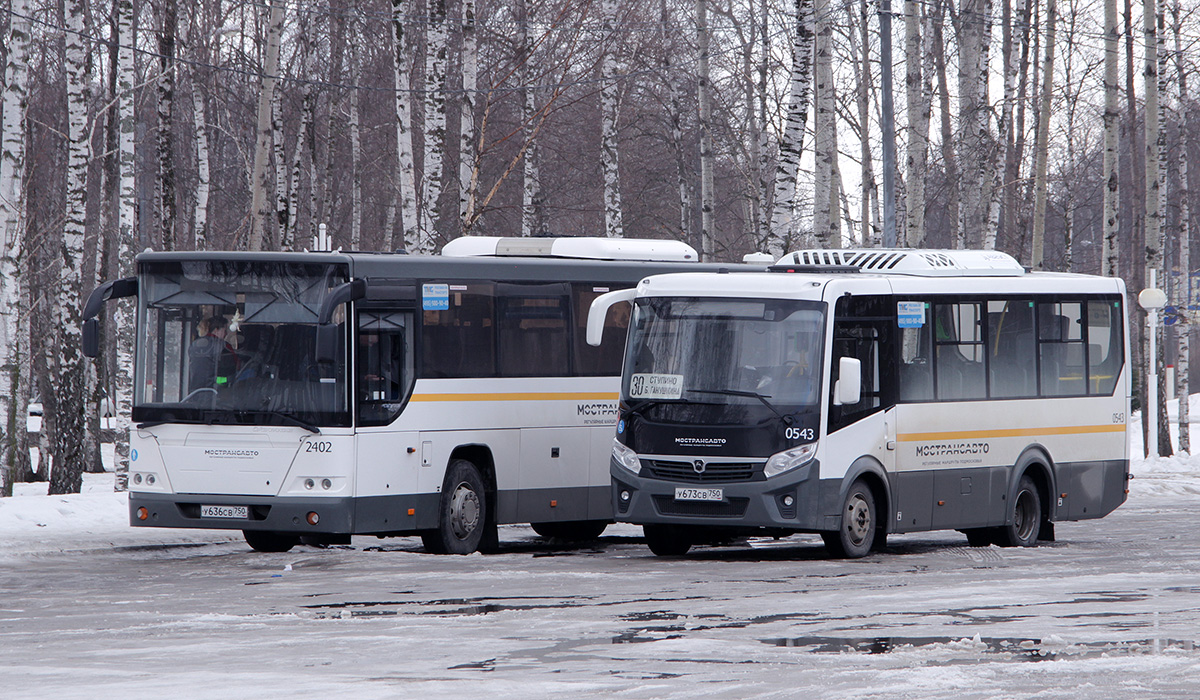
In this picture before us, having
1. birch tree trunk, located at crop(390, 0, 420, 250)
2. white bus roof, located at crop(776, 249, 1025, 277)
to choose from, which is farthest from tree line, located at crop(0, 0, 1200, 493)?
white bus roof, located at crop(776, 249, 1025, 277)

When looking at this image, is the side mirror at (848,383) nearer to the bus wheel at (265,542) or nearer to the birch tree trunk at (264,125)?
the bus wheel at (265,542)

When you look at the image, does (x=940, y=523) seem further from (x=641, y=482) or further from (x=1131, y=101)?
A: (x=1131, y=101)

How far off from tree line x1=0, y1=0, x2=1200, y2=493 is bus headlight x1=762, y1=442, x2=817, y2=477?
31.2ft

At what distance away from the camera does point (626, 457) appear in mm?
16125

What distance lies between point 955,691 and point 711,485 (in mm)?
7206

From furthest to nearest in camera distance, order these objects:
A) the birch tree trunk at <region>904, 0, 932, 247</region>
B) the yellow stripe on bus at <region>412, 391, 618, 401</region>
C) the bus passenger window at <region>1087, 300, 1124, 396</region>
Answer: the birch tree trunk at <region>904, 0, 932, 247</region> < the bus passenger window at <region>1087, 300, 1124, 396</region> < the yellow stripe on bus at <region>412, 391, 618, 401</region>

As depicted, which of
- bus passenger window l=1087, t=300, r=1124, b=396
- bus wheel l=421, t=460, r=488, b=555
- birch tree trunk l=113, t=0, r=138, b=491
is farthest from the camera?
birch tree trunk l=113, t=0, r=138, b=491

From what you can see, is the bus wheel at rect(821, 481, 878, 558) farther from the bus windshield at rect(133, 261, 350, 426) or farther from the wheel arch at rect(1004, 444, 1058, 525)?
the bus windshield at rect(133, 261, 350, 426)

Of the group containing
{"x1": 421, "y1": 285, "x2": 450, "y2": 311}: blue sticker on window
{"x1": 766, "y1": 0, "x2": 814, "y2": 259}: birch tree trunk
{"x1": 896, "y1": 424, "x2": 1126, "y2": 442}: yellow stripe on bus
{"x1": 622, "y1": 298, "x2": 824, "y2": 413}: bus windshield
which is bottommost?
{"x1": 896, "y1": 424, "x2": 1126, "y2": 442}: yellow stripe on bus

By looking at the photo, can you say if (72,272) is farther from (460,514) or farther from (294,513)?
(294,513)

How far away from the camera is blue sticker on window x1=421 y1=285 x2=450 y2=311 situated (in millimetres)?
16344

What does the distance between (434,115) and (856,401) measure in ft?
37.4

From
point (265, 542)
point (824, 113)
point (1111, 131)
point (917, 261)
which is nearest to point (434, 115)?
point (824, 113)

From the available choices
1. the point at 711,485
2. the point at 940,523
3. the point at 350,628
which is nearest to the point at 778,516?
the point at 711,485
